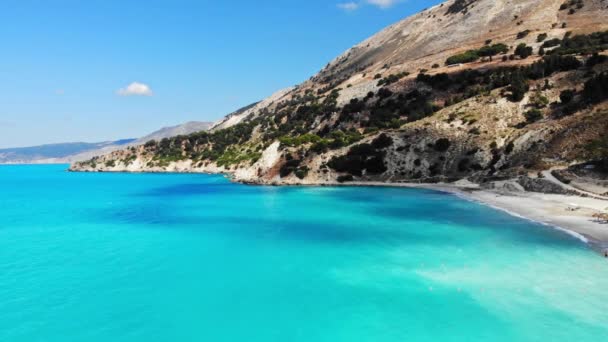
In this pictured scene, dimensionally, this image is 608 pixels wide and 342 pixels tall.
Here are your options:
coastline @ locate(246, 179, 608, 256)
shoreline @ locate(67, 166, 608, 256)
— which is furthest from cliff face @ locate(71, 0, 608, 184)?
coastline @ locate(246, 179, 608, 256)

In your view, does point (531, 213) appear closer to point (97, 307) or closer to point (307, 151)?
point (97, 307)

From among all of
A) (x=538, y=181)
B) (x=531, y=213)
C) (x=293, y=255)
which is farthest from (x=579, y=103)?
(x=293, y=255)

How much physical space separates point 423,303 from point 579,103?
189 feet

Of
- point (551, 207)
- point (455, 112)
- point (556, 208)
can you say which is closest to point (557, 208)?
point (556, 208)

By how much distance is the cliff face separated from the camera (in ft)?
202

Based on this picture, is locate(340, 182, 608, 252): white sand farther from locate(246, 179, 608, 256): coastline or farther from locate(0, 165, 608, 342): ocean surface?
locate(0, 165, 608, 342): ocean surface

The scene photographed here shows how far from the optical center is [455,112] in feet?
252

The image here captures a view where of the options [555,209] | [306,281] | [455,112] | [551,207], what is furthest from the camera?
[455,112]

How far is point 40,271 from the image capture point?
2433cm

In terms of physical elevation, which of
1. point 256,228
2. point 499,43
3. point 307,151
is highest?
point 499,43

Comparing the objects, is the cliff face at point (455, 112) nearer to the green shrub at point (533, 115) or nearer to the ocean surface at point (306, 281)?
the green shrub at point (533, 115)

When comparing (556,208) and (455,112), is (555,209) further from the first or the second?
(455,112)

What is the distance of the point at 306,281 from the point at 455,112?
63.1 m

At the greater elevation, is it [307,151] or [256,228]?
[307,151]
